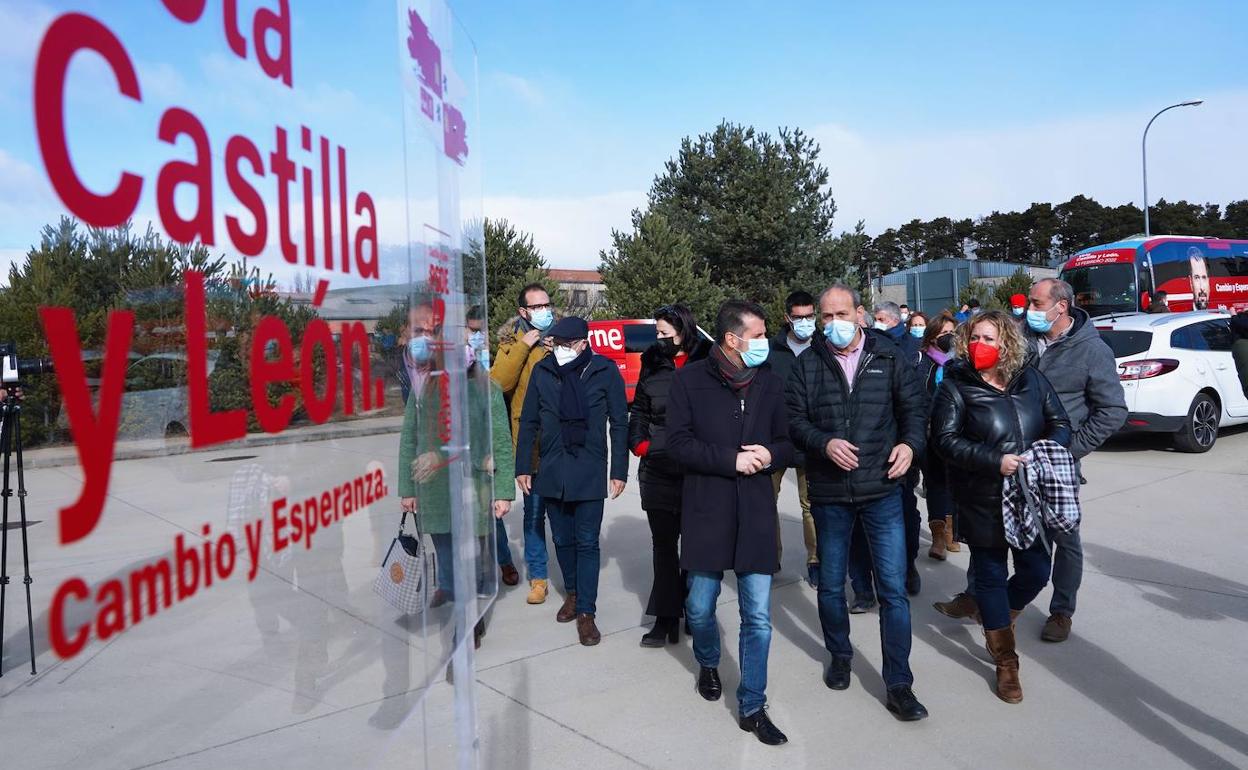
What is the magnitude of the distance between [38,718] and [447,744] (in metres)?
2.52

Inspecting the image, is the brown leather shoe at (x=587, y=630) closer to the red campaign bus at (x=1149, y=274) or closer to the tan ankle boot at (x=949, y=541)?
the tan ankle boot at (x=949, y=541)

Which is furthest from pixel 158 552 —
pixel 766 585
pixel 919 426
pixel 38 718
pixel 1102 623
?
pixel 1102 623

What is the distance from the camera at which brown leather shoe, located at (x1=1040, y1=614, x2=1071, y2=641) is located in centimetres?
451

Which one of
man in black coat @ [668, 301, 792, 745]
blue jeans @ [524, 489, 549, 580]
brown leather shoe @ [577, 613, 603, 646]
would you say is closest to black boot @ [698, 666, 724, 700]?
man in black coat @ [668, 301, 792, 745]

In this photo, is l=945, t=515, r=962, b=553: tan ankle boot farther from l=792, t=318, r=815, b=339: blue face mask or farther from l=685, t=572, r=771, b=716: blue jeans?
l=685, t=572, r=771, b=716: blue jeans

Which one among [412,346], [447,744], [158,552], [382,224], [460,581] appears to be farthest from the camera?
[447,744]

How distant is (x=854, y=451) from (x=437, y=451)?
2521 millimetres

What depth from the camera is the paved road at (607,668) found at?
0.97 metres

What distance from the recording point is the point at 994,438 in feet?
12.8

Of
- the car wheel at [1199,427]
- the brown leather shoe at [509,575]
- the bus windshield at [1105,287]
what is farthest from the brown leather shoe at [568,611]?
the bus windshield at [1105,287]

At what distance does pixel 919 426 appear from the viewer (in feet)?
13.3

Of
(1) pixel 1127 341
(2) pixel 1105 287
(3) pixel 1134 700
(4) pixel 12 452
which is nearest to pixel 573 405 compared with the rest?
(3) pixel 1134 700

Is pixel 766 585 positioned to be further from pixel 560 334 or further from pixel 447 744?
pixel 560 334

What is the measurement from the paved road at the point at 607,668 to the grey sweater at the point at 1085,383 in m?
1.05
